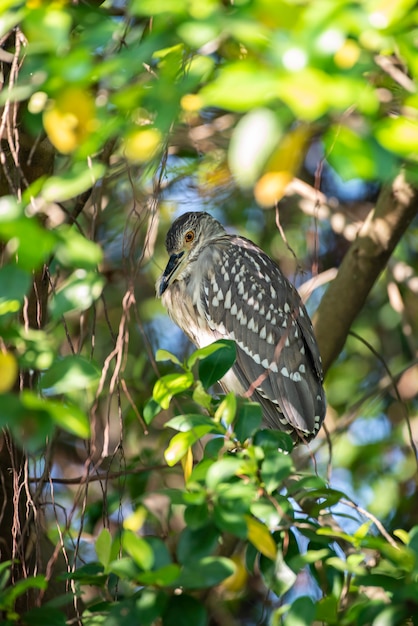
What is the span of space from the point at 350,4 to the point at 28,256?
56 centimetres

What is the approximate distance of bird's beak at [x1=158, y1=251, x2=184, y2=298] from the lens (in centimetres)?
375

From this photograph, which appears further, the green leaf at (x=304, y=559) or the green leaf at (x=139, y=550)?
the green leaf at (x=304, y=559)

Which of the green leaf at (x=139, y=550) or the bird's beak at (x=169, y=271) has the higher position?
the green leaf at (x=139, y=550)

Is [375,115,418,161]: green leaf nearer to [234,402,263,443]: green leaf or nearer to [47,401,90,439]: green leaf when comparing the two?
[47,401,90,439]: green leaf

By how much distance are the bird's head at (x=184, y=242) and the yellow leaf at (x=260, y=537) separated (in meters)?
2.20

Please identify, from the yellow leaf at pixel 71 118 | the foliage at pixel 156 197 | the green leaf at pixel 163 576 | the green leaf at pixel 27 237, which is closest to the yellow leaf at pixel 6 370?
the foliage at pixel 156 197

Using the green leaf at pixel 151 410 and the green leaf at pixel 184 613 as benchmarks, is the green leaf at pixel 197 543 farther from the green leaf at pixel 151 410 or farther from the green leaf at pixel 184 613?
the green leaf at pixel 151 410

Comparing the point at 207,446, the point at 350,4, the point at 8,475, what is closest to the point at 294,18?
the point at 350,4

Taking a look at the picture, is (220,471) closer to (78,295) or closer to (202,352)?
(202,352)

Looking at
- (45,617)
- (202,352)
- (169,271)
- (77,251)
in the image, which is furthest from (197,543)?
(169,271)

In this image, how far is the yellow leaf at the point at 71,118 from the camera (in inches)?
49.3

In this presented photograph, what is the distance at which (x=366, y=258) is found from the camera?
3389 millimetres

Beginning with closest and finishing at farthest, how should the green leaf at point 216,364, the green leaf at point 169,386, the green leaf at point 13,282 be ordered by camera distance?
1. the green leaf at point 13,282
2. the green leaf at point 169,386
3. the green leaf at point 216,364

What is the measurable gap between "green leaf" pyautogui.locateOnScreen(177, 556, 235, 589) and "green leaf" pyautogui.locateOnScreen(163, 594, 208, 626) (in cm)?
9
